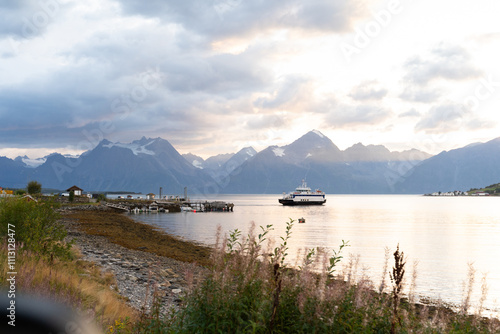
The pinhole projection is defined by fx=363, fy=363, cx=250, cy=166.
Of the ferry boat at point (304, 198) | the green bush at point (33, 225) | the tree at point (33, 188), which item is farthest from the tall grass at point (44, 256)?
the ferry boat at point (304, 198)

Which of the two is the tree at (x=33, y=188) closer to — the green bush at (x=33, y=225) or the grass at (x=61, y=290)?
the green bush at (x=33, y=225)

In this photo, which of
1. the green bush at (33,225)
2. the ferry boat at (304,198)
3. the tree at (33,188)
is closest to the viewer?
the green bush at (33,225)

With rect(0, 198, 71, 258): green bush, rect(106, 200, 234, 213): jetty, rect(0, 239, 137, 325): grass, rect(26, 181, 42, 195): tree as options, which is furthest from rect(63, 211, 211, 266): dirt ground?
rect(106, 200, 234, 213): jetty

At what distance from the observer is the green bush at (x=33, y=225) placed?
1368 cm

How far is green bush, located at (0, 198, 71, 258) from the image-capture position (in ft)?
44.9

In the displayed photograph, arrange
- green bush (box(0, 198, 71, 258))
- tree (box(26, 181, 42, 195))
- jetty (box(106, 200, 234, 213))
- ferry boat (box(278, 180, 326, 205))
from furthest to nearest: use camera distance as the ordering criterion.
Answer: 1. ferry boat (box(278, 180, 326, 205))
2. jetty (box(106, 200, 234, 213))
3. tree (box(26, 181, 42, 195))
4. green bush (box(0, 198, 71, 258))

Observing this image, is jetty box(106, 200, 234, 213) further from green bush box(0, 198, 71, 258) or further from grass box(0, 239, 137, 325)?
grass box(0, 239, 137, 325)

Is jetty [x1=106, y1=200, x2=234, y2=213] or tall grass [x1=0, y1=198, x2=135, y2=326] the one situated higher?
tall grass [x1=0, y1=198, x2=135, y2=326]

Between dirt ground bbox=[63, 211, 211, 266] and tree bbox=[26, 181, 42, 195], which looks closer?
dirt ground bbox=[63, 211, 211, 266]

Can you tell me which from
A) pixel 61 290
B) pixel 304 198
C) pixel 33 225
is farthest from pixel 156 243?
pixel 304 198

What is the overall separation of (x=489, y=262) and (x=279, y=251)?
127ft

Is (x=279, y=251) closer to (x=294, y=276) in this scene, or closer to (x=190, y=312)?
(x=294, y=276)

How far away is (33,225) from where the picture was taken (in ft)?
46.4

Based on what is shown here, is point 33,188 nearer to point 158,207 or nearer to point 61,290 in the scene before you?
point 158,207
